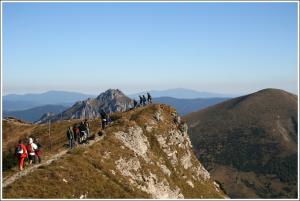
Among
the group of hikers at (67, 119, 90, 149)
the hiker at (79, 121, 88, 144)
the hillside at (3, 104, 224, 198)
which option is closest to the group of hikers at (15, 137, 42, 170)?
the hillside at (3, 104, 224, 198)

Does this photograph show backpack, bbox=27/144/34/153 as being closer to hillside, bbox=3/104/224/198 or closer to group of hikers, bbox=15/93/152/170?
group of hikers, bbox=15/93/152/170

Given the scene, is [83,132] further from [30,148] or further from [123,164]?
[30,148]

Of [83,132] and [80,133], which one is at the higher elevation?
[83,132]

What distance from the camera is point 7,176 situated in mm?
39562

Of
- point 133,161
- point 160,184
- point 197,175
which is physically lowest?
point 197,175

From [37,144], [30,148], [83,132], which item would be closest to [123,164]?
[83,132]

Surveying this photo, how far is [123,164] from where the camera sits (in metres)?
58.0

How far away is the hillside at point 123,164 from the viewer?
39.7 meters

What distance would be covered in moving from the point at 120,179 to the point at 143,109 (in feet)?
128

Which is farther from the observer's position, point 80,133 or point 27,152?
point 80,133

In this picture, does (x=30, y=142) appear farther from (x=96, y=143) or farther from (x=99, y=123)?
(x=99, y=123)

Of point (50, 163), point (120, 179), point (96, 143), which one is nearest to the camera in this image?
point (50, 163)

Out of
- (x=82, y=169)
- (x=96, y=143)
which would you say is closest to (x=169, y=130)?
(x=96, y=143)

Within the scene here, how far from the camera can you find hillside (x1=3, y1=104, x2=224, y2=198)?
39656 millimetres
